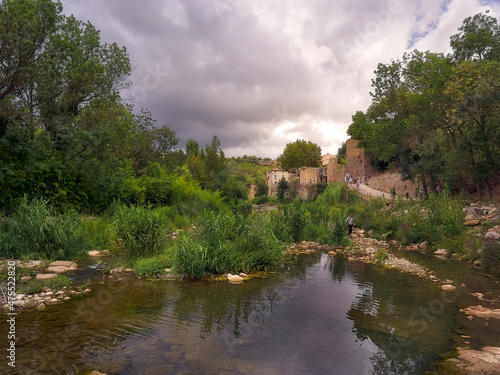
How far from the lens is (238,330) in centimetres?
555

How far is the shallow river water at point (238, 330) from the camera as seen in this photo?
4398 millimetres

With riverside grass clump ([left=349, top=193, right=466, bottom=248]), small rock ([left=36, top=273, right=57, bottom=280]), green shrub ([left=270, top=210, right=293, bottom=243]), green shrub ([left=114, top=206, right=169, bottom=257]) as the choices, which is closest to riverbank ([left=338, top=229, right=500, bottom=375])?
riverside grass clump ([left=349, top=193, right=466, bottom=248])

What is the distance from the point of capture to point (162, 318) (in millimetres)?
5938

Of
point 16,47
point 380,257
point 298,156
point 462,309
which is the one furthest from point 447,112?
point 298,156

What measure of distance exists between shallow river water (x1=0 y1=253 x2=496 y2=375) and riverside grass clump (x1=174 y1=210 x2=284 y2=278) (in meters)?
0.70

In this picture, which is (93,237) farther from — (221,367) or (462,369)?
(462,369)

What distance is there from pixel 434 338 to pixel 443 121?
21.1 m

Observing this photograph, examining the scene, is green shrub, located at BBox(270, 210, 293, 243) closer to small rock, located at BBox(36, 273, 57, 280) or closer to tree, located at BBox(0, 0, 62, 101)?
small rock, located at BBox(36, 273, 57, 280)

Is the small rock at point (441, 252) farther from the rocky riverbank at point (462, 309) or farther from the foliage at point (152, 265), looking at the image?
the foliage at point (152, 265)

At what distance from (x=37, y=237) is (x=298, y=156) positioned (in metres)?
56.3

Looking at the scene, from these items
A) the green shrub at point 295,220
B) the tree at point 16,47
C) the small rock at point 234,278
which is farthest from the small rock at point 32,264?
the green shrub at point 295,220

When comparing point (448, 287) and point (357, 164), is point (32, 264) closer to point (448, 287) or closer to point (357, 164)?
point (448, 287)

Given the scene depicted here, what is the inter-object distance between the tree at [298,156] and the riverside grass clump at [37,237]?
181 ft

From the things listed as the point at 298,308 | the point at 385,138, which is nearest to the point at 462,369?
the point at 298,308
